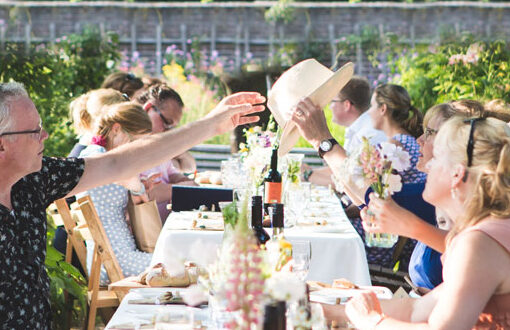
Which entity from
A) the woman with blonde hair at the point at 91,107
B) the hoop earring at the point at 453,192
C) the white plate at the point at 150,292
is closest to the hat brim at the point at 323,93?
the white plate at the point at 150,292

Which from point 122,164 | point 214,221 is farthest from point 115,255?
point 122,164

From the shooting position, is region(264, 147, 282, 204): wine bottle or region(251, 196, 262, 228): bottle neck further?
region(264, 147, 282, 204): wine bottle

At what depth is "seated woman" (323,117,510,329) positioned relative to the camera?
174 cm

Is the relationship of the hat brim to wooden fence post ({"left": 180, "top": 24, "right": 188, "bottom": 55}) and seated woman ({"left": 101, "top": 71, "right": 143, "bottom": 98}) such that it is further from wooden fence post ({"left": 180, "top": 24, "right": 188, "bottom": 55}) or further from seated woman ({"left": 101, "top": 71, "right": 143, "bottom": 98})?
wooden fence post ({"left": 180, "top": 24, "right": 188, "bottom": 55})

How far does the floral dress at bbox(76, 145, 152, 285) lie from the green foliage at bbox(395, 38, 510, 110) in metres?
4.26

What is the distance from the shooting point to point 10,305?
2371 millimetres

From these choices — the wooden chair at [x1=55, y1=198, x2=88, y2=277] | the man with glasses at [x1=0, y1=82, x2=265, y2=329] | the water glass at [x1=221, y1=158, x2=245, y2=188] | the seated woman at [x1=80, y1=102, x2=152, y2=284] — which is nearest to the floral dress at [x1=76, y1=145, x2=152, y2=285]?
the seated woman at [x1=80, y1=102, x2=152, y2=284]

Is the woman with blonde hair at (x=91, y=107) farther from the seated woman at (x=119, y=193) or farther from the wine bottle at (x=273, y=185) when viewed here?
the wine bottle at (x=273, y=185)

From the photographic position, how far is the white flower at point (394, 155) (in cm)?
272

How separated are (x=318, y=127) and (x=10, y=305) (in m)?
1.37

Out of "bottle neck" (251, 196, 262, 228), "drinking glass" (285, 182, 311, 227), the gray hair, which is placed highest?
the gray hair

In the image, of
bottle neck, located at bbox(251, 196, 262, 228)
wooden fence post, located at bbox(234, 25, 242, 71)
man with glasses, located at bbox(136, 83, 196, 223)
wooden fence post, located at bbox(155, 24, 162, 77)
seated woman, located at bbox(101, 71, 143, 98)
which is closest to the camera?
bottle neck, located at bbox(251, 196, 262, 228)

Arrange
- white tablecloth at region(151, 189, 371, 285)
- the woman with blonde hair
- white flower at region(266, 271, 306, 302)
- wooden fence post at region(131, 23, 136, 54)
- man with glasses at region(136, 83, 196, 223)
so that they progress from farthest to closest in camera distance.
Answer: wooden fence post at region(131, 23, 136, 54), man with glasses at region(136, 83, 196, 223), the woman with blonde hair, white tablecloth at region(151, 189, 371, 285), white flower at region(266, 271, 306, 302)

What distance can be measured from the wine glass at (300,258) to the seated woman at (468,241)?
0.14 m
